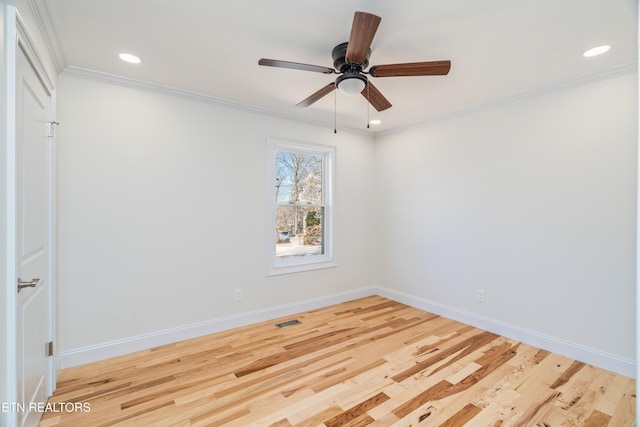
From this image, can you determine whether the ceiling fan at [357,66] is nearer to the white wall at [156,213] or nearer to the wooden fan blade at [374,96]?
the wooden fan blade at [374,96]

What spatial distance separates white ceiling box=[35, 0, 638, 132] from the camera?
1816 mm

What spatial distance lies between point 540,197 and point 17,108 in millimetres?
3996

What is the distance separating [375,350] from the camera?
290 centimetres

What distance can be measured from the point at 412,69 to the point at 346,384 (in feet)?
7.79

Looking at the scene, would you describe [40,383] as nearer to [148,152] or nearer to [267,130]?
[148,152]

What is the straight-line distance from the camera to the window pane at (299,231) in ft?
13.1

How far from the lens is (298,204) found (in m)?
4.07

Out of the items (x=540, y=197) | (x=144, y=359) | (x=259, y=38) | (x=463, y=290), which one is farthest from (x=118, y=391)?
(x=540, y=197)

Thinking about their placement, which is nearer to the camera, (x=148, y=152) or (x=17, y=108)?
(x=17, y=108)

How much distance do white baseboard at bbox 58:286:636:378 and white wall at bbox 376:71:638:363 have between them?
5cm

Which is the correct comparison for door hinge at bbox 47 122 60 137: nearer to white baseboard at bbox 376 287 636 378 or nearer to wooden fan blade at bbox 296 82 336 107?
wooden fan blade at bbox 296 82 336 107

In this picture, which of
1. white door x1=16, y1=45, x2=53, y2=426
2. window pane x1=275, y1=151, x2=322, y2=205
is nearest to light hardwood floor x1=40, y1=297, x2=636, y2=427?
white door x1=16, y1=45, x2=53, y2=426

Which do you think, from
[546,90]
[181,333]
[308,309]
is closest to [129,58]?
[181,333]

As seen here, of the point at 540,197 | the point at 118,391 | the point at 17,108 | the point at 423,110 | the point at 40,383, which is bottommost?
the point at 118,391
